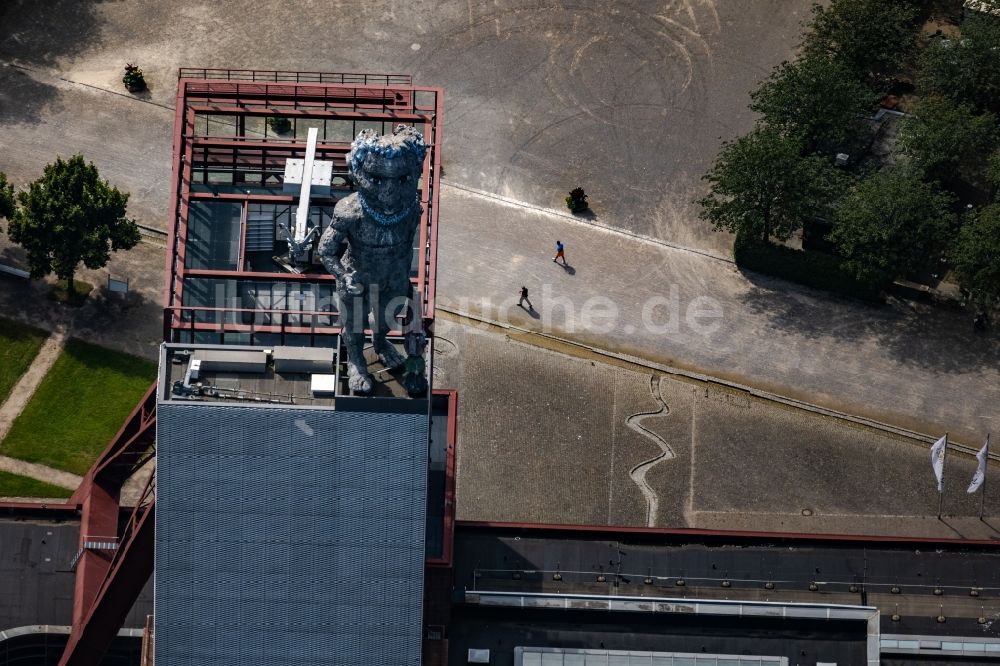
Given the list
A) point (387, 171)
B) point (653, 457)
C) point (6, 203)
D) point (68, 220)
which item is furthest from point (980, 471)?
point (6, 203)

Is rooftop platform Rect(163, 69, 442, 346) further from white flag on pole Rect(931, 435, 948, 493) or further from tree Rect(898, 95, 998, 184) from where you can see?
tree Rect(898, 95, 998, 184)

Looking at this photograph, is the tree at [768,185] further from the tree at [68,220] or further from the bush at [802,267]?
the tree at [68,220]

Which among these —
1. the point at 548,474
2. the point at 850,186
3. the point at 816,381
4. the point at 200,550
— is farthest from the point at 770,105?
the point at 200,550

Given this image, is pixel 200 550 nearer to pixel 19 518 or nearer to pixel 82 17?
pixel 19 518

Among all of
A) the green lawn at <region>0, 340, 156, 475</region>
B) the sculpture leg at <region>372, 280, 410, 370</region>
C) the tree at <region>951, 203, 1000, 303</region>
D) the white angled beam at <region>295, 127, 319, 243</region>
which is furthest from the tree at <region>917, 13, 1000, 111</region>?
the green lawn at <region>0, 340, 156, 475</region>

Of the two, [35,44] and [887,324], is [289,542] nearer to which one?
[887,324]

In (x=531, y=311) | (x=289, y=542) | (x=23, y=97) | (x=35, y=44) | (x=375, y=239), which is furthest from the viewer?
(x=35, y=44)
